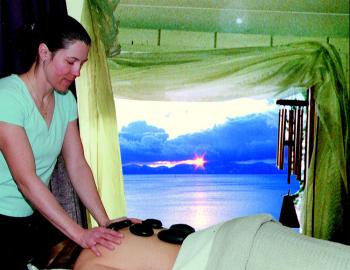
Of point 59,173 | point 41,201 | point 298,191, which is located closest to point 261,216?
point 41,201

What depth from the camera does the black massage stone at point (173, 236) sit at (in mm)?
1012

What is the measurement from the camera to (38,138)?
1251 mm

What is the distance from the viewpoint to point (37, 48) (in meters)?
1.27

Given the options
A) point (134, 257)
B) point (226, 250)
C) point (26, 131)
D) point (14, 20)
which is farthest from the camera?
point (14, 20)

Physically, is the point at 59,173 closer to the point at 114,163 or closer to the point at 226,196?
the point at 114,163

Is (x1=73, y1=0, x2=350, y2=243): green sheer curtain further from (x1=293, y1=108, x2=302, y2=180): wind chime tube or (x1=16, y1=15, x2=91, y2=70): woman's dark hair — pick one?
(x1=16, y1=15, x2=91, y2=70): woman's dark hair

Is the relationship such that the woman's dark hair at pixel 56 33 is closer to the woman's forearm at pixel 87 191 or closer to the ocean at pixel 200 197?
the woman's forearm at pixel 87 191

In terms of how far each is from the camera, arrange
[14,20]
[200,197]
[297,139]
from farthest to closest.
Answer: [200,197] → [297,139] → [14,20]

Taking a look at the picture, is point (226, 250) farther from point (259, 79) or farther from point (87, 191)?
point (259, 79)

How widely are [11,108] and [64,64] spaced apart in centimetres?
19

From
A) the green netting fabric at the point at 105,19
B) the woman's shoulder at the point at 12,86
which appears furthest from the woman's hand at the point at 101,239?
the green netting fabric at the point at 105,19

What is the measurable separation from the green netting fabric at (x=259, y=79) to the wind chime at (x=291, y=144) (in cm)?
21

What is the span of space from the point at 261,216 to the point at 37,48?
740 mm

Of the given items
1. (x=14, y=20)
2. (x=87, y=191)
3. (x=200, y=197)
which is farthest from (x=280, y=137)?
(x=87, y=191)
